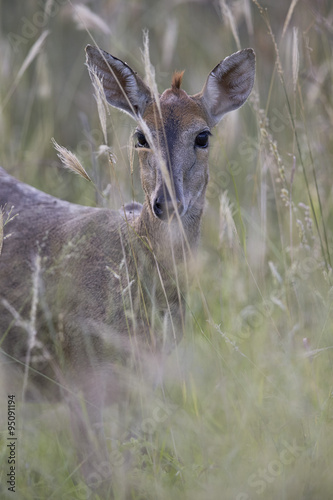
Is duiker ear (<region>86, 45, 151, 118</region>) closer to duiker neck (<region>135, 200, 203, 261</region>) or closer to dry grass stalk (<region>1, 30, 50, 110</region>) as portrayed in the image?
dry grass stalk (<region>1, 30, 50, 110</region>)

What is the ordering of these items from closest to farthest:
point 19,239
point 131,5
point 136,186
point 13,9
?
point 19,239, point 136,186, point 131,5, point 13,9

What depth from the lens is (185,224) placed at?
3.70m

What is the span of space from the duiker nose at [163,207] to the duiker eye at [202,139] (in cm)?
55

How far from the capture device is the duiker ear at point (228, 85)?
3861mm

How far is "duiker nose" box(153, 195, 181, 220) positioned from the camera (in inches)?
125

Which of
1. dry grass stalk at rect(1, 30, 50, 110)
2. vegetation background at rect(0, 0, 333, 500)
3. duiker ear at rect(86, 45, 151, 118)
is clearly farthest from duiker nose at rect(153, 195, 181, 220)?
dry grass stalk at rect(1, 30, 50, 110)

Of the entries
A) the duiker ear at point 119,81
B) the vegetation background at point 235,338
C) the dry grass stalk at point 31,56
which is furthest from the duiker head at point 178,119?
the dry grass stalk at point 31,56

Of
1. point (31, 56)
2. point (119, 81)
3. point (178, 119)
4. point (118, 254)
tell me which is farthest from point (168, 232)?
point (31, 56)

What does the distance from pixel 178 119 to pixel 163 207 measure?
0.65 m

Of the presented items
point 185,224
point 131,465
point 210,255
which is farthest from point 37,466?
point 210,255

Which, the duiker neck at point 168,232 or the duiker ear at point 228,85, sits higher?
the duiker ear at point 228,85

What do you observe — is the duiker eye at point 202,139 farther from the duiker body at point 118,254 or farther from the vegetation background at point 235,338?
the vegetation background at point 235,338

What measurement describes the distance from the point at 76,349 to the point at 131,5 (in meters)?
4.91

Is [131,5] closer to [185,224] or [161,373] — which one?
[185,224]
